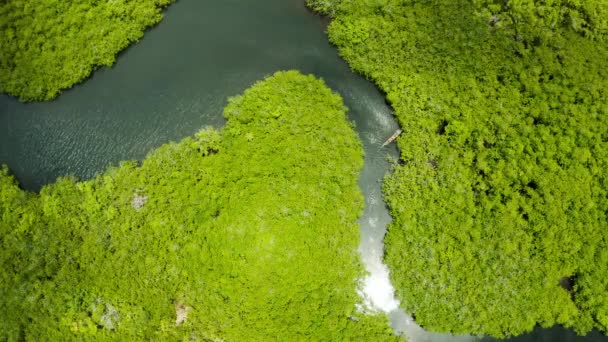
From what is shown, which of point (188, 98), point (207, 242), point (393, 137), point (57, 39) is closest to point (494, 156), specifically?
point (393, 137)

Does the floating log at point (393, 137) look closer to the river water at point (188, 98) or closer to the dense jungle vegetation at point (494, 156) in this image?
the river water at point (188, 98)

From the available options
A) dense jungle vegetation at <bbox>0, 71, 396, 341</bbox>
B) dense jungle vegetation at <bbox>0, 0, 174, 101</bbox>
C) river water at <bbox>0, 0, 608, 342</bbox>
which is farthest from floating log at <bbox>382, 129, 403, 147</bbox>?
dense jungle vegetation at <bbox>0, 0, 174, 101</bbox>

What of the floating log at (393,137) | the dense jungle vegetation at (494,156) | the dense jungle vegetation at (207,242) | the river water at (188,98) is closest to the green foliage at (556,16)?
the dense jungle vegetation at (494,156)

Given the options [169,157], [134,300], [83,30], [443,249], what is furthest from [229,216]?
[83,30]

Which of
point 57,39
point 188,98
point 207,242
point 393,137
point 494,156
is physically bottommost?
point 207,242

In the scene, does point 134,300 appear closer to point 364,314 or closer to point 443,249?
point 364,314

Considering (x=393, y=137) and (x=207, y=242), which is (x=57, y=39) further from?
(x=393, y=137)
